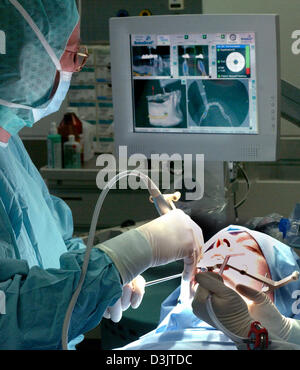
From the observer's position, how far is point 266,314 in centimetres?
162

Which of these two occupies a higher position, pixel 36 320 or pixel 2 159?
pixel 2 159

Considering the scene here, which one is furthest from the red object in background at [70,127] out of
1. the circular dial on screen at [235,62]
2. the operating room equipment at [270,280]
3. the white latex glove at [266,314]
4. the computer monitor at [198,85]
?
the white latex glove at [266,314]

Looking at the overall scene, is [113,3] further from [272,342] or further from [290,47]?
[272,342]

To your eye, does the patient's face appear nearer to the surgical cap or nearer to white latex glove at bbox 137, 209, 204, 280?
white latex glove at bbox 137, 209, 204, 280

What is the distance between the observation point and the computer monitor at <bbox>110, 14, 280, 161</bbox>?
2084 mm

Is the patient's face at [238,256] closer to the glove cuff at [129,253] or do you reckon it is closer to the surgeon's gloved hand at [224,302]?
the surgeon's gloved hand at [224,302]

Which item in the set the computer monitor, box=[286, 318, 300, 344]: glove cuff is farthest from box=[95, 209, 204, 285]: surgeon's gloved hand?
the computer monitor

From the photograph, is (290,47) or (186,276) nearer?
(186,276)

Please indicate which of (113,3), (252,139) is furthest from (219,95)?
(113,3)

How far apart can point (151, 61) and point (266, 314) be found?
1006 millimetres

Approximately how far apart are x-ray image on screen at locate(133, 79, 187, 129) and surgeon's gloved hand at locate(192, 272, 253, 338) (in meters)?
0.88

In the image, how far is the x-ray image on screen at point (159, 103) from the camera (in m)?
2.21
